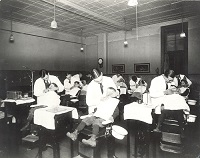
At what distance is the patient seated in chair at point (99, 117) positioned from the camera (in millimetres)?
3332

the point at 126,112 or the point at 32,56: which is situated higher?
the point at 32,56

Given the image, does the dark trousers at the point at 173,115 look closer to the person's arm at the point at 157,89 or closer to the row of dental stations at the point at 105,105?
the row of dental stations at the point at 105,105

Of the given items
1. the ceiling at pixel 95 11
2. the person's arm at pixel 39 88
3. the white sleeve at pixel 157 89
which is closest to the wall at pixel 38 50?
the ceiling at pixel 95 11

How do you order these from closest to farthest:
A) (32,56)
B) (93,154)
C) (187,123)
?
1. (93,154)
2. (187,123)
3. (32,56)

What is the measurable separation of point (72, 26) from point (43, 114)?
6.37 m

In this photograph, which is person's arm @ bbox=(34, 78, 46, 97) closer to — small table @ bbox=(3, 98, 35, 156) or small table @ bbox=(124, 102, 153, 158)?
small table @ bbox=(3, 98, 35, 156)

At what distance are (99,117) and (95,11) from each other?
16.4 feet

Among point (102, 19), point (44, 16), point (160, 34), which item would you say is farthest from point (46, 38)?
point (160, 34)

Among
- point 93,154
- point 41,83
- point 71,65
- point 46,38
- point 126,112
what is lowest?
point 93,154

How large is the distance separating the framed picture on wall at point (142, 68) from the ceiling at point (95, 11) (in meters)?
2.17

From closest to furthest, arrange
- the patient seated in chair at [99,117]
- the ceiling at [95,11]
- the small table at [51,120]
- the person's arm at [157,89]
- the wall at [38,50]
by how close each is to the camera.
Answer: the patient seated in chair at [99,117], the small table at [51,120], the person's arm at [157,89], the ceiling at [95,11], the wall at [38,50]

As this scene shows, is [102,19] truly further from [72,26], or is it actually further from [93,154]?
[93,154]

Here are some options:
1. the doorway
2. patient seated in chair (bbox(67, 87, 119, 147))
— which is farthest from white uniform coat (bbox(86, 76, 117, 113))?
the doorway

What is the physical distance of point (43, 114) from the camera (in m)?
3.87
